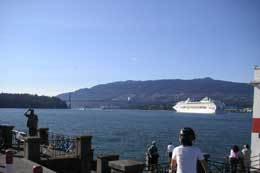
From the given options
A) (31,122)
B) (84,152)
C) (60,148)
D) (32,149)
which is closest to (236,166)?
(84,152)

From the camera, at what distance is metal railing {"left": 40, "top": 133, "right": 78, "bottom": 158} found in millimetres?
17125

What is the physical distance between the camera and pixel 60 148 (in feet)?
65.4

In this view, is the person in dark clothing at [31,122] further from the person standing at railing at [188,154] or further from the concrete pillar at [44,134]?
the person standing at railing at [188,154]

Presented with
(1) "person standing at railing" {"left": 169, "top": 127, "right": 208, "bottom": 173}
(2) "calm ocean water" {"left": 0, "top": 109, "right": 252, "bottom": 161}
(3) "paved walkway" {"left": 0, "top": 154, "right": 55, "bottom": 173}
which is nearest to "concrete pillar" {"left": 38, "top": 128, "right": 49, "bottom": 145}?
(3) "paved walkway" {"left": 0, "top": 154, "right": 55, "bottom": 173}

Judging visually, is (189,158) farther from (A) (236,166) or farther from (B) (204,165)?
(A) (236,166)

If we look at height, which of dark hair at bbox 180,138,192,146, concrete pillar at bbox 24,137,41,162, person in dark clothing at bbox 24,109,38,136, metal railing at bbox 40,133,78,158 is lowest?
metal railing at bbox 40,133,78,158

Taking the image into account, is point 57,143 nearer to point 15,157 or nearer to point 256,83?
point 15,157

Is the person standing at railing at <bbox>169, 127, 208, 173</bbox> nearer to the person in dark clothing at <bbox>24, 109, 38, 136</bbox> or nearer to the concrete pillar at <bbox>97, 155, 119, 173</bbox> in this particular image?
the concrete pillar at <bbox>97, 155, 119, 173</bbox>

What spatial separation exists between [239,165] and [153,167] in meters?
3.94

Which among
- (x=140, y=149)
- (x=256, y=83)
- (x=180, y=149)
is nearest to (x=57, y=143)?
(x=256, y=83)

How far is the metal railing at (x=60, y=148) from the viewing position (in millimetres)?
17125

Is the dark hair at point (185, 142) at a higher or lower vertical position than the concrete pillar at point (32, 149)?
higher

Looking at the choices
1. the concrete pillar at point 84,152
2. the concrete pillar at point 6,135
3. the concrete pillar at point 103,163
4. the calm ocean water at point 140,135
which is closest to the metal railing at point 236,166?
the concrete pillar at point 103,163

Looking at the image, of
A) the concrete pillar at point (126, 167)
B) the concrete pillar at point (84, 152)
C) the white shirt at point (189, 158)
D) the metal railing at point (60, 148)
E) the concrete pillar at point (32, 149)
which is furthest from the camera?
the metal railing at point (60, 148)
